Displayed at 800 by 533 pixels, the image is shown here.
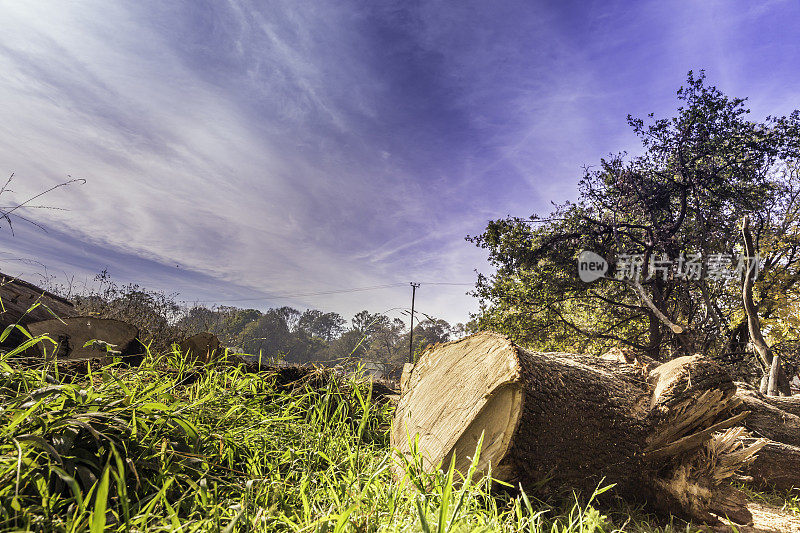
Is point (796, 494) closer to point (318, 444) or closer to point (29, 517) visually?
point (318, 444)

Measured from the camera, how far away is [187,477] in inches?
76.1

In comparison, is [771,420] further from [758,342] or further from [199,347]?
[199,347]

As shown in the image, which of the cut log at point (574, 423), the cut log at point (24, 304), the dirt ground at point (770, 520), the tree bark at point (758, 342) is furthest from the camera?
the tree bark at point (758, 342)

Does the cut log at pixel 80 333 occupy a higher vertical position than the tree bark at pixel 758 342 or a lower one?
lower

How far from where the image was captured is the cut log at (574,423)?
247cm

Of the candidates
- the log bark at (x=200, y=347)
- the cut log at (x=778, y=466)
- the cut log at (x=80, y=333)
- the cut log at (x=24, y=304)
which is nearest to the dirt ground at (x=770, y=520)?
the cut log at (x=778, y=466)

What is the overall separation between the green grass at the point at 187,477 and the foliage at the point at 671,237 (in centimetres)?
990

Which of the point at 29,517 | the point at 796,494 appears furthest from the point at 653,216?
the point at 29,517

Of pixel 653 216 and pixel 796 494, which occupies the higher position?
pixel 653 216

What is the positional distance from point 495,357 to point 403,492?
101 cm

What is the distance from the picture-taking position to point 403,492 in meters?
2.20

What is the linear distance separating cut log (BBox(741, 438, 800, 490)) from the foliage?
21.0ft

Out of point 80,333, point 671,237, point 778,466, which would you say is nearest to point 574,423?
point 778,466

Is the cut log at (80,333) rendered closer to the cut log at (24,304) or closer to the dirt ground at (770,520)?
the cut log at (24,304)
